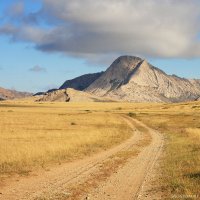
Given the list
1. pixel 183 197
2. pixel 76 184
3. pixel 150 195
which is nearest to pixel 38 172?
pixel 76 184

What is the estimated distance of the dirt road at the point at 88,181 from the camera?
1608 cm

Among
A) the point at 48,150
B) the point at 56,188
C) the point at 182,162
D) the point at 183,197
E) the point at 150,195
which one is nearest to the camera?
the point at 183,197

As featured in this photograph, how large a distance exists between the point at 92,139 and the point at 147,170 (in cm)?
1894

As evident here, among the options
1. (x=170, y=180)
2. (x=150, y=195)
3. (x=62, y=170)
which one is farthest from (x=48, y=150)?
(x=150, y=195)

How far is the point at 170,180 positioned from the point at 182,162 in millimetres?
5782

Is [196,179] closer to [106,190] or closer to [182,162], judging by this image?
[106,190]

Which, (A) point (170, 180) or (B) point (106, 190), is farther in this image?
(A) point (170, 180)

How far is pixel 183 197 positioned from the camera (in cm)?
1499

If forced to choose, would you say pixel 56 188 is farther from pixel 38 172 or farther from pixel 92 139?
pixel 92 139

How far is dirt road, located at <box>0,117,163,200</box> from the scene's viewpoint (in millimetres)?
16078

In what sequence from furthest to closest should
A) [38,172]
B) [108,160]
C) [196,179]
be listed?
1. [108,160]
2. [38,172]
3. [196,179]

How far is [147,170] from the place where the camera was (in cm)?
2272

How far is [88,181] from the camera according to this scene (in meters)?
19.0

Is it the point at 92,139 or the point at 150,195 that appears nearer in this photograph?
the point at 150,195
